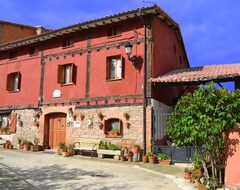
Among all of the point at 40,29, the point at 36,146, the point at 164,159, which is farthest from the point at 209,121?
the point at 40,29

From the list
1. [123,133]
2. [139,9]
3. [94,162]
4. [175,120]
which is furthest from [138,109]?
[175,120]

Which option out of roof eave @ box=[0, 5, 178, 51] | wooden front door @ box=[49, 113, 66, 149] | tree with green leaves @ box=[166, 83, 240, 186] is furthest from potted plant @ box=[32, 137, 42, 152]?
tree with green leaves @ box=[166, 83, 240, 186]

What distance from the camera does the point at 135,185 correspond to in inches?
352

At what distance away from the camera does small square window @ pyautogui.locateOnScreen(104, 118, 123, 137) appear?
48.6 ft

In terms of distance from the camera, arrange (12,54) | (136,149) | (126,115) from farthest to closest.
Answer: (12,54) → (126,115) → (136,149)

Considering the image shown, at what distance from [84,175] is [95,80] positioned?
668 centimetres

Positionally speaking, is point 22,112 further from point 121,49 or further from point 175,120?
point 175,120

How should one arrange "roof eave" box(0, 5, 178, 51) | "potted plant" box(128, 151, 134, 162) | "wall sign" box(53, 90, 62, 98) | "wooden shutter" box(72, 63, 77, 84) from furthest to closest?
"wall sign" box(53, 90, 62, 98), "wooden shutter" box(72, 63, 77, 84), "roof eave" box(0, 5, 178, 51), "potted plant" box(128, 151, 134, 162)

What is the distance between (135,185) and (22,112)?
12.0 meters

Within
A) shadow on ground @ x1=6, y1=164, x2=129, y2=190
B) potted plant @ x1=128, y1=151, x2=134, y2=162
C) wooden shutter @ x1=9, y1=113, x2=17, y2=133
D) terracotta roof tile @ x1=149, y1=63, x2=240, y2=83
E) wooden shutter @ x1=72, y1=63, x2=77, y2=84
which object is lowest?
shadow on ground @ x1=6, y1=164, x2=129, y2=190

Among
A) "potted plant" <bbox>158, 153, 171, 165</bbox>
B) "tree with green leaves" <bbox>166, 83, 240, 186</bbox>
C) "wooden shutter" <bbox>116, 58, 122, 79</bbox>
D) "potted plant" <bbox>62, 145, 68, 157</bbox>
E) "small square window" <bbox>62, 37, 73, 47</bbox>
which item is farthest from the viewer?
"small square window" <bbox>62, 37, 73, 47</bbox>

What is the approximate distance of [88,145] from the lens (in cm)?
1530

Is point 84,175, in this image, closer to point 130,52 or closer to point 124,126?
point 124,126

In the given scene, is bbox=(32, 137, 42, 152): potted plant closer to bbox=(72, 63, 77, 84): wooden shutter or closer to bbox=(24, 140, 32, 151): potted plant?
bbox=(24, 140, 32, 151): potted plant
